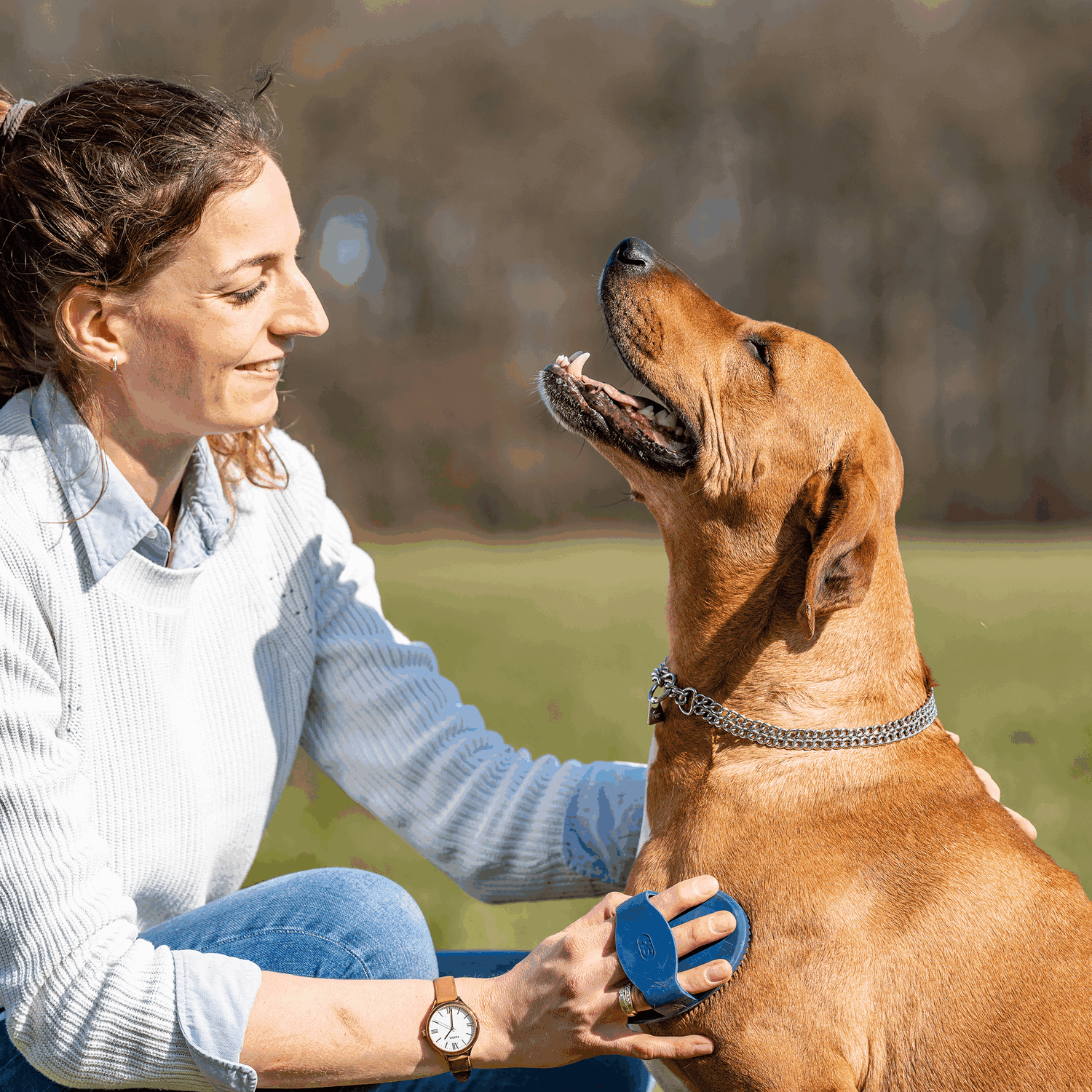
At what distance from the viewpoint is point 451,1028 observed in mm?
1818

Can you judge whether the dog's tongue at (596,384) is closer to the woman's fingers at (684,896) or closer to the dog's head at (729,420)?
the dog's head at (729,420)

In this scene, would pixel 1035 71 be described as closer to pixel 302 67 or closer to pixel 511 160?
pixel 511 160

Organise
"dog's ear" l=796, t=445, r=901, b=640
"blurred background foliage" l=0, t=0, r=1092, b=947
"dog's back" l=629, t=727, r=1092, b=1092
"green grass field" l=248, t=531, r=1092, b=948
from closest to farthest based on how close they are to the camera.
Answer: "dog's back" l=629, t=727, r=1092, b=1092 < "dog's ear" l=796, t=445, r=901, b=640 < "green grass field" l=248, t=531, r=1092, b=948 < "blurred background foliage" l=0, t=0, r=1092, b=947

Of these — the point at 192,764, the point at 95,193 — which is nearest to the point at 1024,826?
the point at 192,764

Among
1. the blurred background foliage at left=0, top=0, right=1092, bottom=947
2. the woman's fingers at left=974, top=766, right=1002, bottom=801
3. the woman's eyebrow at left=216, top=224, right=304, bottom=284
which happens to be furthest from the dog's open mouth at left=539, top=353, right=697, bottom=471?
the blurred background foliage at left=0, top=0, right=1092, bottom=947

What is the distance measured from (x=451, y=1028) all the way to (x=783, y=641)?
99cm

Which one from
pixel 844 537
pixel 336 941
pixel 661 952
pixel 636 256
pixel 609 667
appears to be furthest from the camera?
pixel 609 667

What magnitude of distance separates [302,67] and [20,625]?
11.6 m

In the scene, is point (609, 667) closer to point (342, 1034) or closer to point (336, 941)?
point (336, 941)

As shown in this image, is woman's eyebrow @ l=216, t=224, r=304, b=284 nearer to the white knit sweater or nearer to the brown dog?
the white knit sweater

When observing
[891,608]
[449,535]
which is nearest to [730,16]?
[449,535]

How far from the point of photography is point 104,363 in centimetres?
214

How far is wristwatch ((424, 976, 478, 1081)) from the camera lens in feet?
5.93

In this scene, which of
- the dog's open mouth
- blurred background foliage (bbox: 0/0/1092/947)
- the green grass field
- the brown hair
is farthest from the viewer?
blurred background foliage (bbox: 0/0/1092/947)
